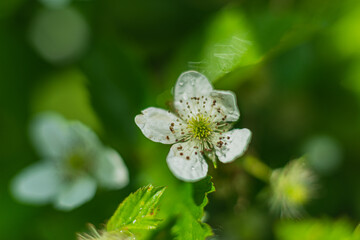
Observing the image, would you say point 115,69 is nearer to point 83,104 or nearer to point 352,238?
point 83,104

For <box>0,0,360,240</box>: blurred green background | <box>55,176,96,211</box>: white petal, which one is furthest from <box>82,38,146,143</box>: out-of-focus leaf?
<box>55,176,96,211</box>: white petal

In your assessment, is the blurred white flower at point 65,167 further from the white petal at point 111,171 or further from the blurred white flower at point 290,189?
the blurred white flower at point 290,189

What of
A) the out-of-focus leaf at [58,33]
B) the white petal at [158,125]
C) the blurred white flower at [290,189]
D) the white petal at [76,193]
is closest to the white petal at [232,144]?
the white petal at [158,125]

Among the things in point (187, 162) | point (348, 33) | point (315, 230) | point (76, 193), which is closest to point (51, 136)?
point (76, 193)

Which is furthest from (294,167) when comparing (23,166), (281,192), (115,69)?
(23,166)

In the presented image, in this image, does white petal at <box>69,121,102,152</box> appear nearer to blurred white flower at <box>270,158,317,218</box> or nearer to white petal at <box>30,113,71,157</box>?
white petal at <box>30,113,71,157</box>
